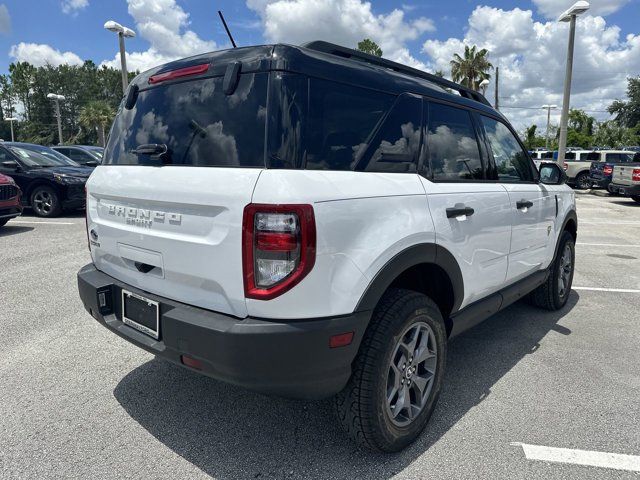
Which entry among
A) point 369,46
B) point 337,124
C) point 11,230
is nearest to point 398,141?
point 337,124

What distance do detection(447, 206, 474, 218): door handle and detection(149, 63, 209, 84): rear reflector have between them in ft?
4.94

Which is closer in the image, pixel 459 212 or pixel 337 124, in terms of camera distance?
pixel 337 124

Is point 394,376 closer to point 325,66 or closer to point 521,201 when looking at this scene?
point 325,66

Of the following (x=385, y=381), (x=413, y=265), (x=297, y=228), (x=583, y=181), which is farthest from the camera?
(x=583, y=181)

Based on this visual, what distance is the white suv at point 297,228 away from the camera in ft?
6.30

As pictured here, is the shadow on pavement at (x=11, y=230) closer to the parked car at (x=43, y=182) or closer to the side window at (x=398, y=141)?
the parked car at (x=43, y=182)

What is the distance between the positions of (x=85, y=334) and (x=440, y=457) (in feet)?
9.82

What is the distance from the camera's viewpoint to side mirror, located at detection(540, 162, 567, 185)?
4.10 metres

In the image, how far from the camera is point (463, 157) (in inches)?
119

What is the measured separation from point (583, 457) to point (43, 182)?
10.7 metres

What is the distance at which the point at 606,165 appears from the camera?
711 inches

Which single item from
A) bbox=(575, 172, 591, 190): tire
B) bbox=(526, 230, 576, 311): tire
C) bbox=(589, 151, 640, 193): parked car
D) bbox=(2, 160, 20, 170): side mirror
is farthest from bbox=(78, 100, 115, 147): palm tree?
bbox=(526, 230, 576, 311): tire

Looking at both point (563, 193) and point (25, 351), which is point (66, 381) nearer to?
point (25, 351)

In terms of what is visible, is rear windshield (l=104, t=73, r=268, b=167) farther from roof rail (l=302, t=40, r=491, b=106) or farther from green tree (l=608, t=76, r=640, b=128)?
green tree (l=608, t=76, r=640, b=128)
